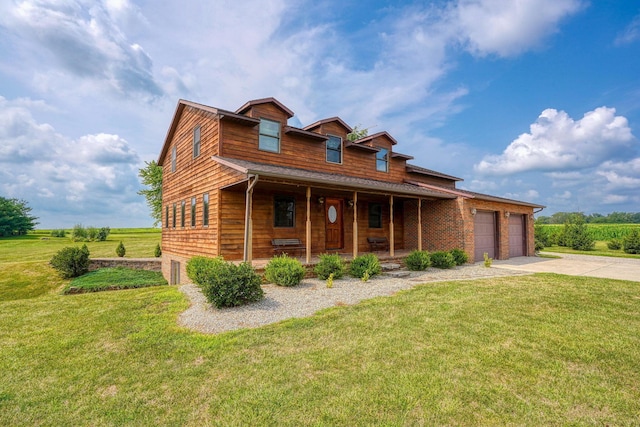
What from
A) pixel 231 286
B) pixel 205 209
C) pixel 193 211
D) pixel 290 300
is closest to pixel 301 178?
Result: pixel 290 300

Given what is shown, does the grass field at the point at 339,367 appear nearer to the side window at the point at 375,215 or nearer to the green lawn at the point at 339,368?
the green lawn at the point at 339,368

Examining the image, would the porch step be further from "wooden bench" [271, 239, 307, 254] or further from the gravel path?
"wooden bench" [271, 239, 307, 254]

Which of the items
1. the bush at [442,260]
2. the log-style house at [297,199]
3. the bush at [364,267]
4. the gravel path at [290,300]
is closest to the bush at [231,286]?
the gravel path at [290,300]

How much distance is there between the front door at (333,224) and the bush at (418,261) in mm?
3143

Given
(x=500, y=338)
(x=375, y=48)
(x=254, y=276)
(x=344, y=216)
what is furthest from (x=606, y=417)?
(x=375, y=48)

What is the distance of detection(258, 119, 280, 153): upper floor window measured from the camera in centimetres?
1137

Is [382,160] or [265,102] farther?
[382,160]

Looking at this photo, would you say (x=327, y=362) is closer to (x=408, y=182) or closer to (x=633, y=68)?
(x=408, y=182)

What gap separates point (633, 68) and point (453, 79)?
31.1 ft

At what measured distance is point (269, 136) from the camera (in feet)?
37.9

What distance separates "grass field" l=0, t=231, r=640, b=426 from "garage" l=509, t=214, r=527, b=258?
11027mm

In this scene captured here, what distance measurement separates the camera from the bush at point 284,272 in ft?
25.6

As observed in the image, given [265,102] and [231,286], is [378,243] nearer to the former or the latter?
[265,102]

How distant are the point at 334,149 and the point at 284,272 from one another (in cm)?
755
